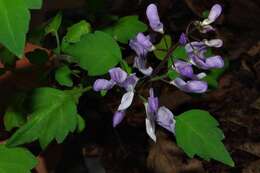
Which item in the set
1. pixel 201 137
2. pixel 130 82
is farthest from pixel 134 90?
pixel 201 137

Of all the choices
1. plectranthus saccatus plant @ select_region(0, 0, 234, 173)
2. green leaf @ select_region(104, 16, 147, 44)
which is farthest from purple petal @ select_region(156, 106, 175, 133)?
green leaf @ select_region(104, 16, 147, 44)

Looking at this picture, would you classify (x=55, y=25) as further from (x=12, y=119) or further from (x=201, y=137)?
(x=201, y=137)

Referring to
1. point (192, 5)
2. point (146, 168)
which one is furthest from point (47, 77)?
point (192, 5)

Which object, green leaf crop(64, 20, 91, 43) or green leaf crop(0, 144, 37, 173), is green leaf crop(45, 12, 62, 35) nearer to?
green leaf crop(64, 20, 91, 43)

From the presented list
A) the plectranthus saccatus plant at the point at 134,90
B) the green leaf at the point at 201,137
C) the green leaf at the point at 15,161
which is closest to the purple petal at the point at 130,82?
the plectranthus saccatus plant at the point at 134,90

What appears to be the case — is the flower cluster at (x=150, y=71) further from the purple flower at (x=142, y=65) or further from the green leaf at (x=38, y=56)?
the green leaf at (x=38, y=56)

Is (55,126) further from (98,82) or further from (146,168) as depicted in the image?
(146,168)
